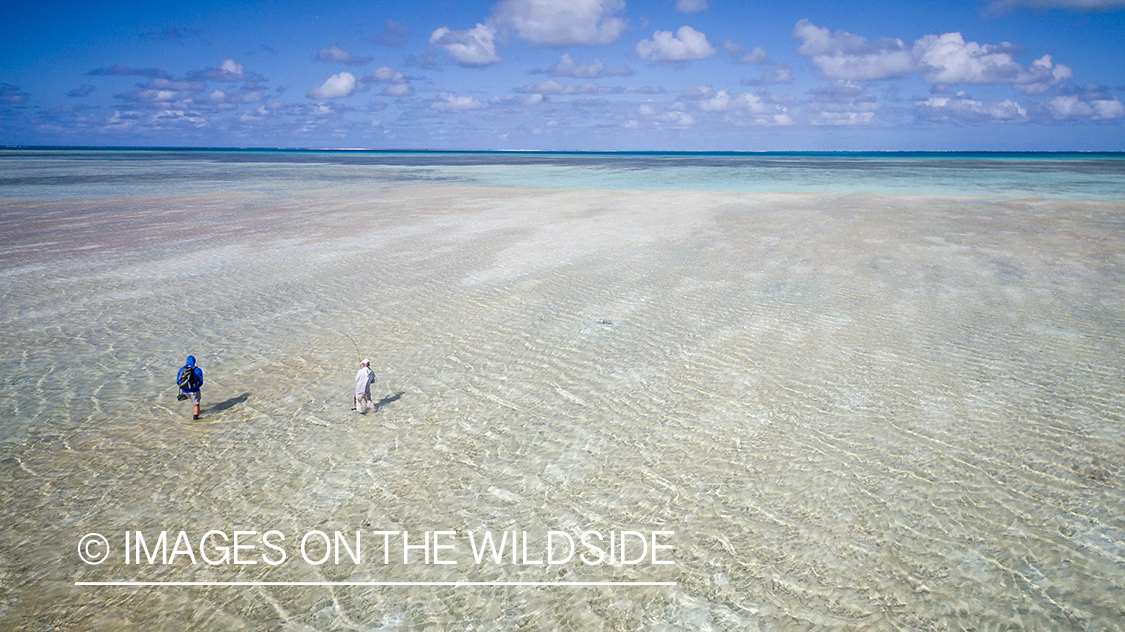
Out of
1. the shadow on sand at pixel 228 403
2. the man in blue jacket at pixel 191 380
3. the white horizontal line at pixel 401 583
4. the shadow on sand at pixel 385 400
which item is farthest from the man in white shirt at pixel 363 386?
the white horizontal line at pixel 401 583

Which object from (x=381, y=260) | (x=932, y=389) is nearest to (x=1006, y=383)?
(x=932, y=389)

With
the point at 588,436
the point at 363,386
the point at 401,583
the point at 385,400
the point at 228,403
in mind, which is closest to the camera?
the point at 401,583

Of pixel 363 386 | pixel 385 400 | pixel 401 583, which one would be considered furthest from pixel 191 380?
pixel 401 583

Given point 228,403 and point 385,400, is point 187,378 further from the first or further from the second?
point 385,400

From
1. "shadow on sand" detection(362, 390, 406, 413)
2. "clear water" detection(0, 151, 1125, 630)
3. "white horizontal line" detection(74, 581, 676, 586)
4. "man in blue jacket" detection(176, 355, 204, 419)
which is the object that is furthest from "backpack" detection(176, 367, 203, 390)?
"white horizontal line" detection(74, 581, 676, 586)

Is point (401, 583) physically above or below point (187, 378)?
below

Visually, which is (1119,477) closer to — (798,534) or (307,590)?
(798,534)

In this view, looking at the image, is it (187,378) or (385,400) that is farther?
(385,400)

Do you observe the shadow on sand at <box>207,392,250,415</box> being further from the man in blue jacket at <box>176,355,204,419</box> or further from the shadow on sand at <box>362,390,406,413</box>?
the shadow on sand at <box>362,390,406,413</box>
